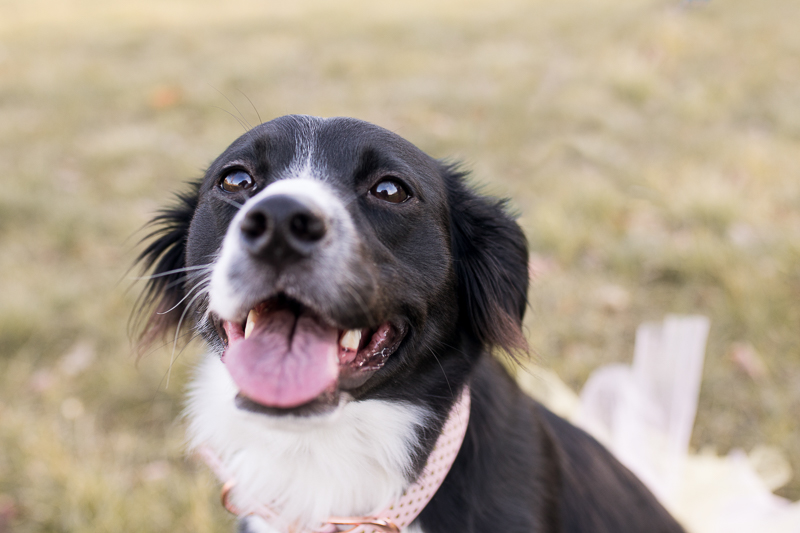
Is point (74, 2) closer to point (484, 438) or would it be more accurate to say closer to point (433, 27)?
point (433, 27)

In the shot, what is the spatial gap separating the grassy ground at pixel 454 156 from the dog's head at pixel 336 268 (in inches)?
14.1

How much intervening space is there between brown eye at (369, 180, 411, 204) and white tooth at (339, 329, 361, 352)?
0.41 m

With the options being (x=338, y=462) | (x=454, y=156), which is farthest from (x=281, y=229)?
(x=454, y=156)

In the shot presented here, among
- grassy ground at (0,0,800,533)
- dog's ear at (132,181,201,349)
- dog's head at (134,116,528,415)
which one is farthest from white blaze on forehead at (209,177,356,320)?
grassy ground at (0,0,800,533)

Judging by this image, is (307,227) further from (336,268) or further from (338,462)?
(338,462)

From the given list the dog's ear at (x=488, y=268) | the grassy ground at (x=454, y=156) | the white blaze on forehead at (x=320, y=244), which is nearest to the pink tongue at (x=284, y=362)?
the white blaze on forehead at (x=320, y=244)

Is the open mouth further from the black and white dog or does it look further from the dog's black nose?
the dog's black nose

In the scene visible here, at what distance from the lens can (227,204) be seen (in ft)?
5.89

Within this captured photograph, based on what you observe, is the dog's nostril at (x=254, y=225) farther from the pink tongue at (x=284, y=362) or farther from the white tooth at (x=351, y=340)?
the white tooth at (x=351, y=340)

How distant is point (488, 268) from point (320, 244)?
77 centimetres

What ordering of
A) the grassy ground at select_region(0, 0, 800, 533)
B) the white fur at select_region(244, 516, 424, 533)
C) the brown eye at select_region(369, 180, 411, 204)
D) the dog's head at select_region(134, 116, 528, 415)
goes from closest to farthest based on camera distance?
1. the dog's head at select_region(134, 116, 528, 415)
2. the brown eye at select_region(369, 180, 411, 204)
3. the white fur at select_region(244, 516, 424, 533)
4. the grassy ground at select_region(0, 0, 800, 533)

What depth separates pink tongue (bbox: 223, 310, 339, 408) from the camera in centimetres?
146

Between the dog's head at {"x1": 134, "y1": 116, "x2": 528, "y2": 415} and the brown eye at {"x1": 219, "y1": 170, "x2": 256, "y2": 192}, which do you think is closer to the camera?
the dog's head at {"x1": 134, "y1": 116, "x2": 528, "y2": 415}

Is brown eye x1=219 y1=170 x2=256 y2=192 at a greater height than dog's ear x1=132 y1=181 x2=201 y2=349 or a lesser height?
greater
